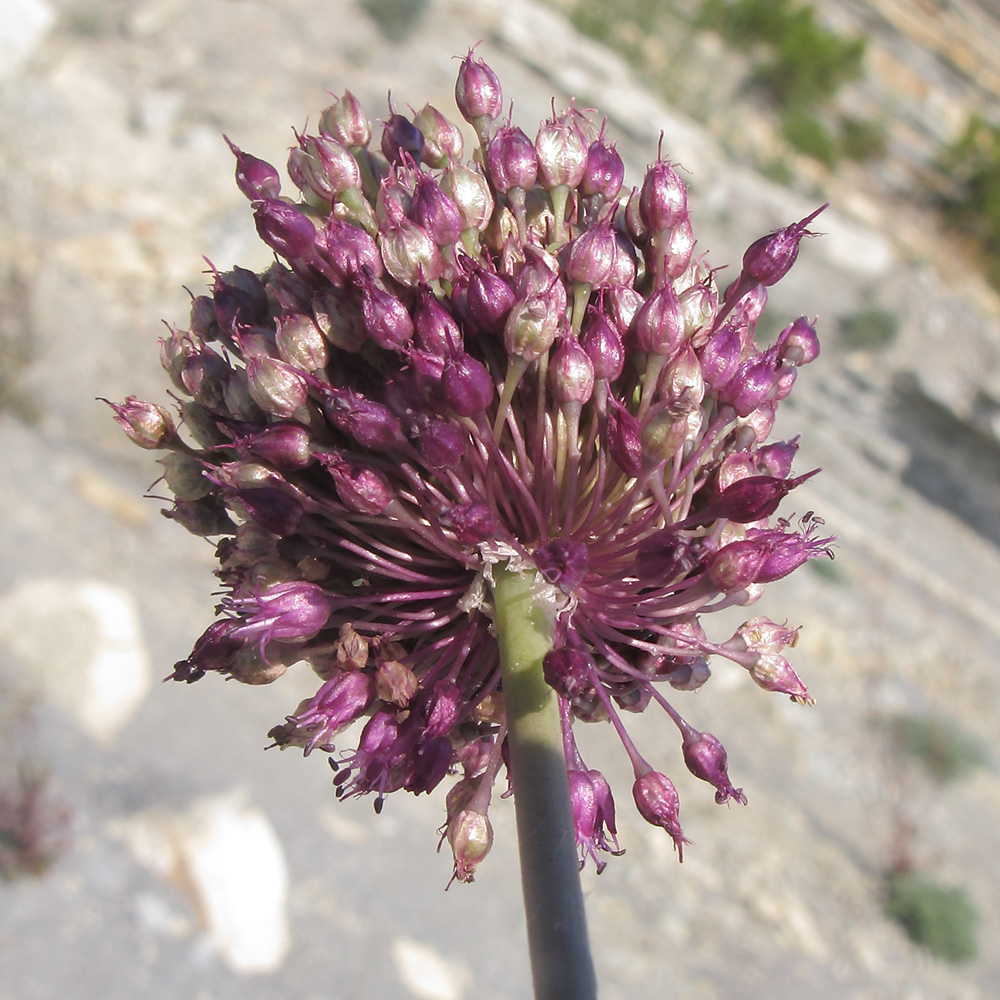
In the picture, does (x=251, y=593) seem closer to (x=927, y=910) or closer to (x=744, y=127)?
(x=927, y=910)

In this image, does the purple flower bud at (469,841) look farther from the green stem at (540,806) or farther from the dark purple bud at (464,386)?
the dark purple bud at (464,386)

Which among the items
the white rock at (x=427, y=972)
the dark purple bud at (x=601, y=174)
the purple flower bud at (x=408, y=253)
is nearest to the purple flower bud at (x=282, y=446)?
the purple flower bud at (x=408, y=253)

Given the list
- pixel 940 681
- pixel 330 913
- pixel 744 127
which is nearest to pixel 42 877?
pixel 330 913

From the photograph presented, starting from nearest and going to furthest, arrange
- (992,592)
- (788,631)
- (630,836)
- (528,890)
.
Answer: (528,890)
(788,631)
(630,836)
(992,592)

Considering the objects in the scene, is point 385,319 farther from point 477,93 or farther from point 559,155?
point 477,93

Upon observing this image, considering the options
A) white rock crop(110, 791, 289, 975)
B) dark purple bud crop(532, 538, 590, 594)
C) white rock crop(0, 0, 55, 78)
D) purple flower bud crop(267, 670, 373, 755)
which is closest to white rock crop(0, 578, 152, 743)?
white rock crop(110, 791, 289, 975)

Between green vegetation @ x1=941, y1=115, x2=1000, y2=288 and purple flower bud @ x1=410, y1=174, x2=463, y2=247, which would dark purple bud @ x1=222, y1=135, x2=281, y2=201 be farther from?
green vegetation @ x1=941, y1=115, x2=1000, y2=288

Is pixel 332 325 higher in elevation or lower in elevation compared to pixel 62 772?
higher
